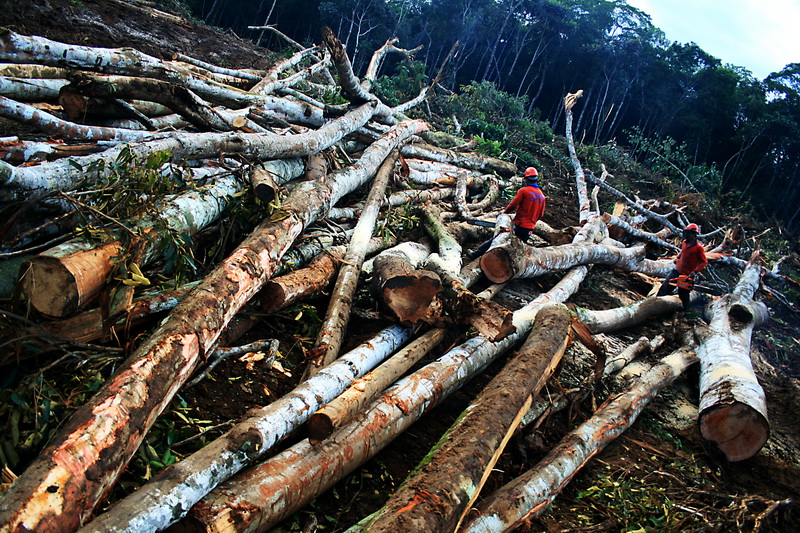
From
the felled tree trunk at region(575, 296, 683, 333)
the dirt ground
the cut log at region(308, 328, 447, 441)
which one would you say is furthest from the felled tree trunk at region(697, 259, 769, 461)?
the cut log at region(308, 328, 447, 441)

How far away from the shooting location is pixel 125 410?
6.88 feet

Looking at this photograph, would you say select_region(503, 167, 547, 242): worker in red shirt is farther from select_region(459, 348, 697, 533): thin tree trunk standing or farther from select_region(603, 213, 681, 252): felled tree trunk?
select_region(603, 213, 681, 252): felled tree trunk

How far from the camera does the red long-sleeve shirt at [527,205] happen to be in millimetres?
6762

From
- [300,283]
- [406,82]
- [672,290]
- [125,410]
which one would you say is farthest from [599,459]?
[406,82]

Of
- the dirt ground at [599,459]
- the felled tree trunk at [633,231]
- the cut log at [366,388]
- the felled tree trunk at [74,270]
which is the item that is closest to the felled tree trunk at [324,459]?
the cut log at [366,388]

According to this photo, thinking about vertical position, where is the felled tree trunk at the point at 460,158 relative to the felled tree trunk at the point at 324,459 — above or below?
above

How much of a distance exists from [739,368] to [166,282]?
5541 mm

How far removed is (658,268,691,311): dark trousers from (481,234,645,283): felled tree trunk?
0.86 metres

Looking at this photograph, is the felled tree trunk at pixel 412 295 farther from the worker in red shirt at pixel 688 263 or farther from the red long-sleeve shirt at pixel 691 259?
the red long-sleeve shirt at pixel 691 259

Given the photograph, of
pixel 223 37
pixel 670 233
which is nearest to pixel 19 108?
pixel 670 233

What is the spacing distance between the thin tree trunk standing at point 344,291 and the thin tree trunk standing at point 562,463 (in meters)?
1.48

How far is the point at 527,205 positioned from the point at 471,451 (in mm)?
4829

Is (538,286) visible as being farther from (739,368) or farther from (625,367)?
(739,368)

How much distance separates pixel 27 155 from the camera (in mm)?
3502
